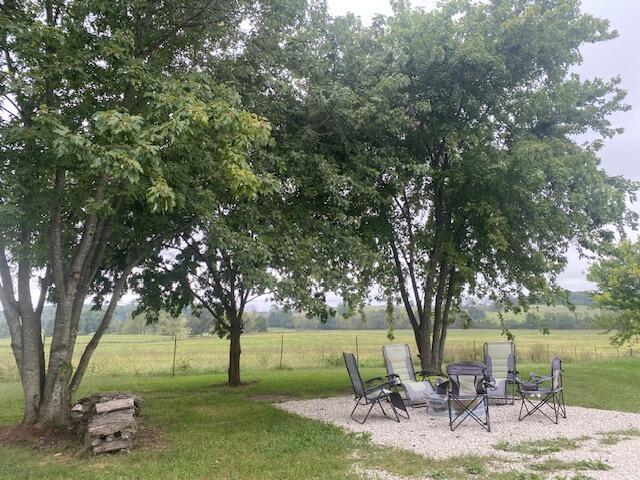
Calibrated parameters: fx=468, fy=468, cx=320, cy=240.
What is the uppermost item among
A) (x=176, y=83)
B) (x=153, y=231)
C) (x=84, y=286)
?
(x=176, y=83)

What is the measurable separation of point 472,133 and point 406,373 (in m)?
4.95

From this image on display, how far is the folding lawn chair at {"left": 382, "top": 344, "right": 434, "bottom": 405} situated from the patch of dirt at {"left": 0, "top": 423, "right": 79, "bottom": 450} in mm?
4822

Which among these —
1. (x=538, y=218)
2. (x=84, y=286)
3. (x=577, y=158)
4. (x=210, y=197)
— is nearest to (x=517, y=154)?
(x=577, y=158)

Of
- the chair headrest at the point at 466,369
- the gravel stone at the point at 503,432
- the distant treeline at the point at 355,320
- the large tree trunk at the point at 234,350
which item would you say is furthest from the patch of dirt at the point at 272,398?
the chair headrest at the point at 466,369

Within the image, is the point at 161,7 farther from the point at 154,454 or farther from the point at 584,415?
the point at 584,415

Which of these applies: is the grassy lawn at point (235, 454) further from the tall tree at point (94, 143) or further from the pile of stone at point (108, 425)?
the tall tree at point (94, 143)

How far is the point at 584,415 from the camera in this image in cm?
748

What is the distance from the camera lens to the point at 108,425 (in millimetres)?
5652

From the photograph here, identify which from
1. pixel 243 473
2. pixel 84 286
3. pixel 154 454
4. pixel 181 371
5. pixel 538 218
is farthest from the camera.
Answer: pixel 181 371

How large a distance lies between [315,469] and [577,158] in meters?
7.42

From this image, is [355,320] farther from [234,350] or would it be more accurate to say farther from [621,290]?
[234,350]

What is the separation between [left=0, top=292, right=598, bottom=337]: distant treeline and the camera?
12367mm

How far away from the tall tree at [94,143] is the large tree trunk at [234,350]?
5.20m

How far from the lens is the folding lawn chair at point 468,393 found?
256 inches
